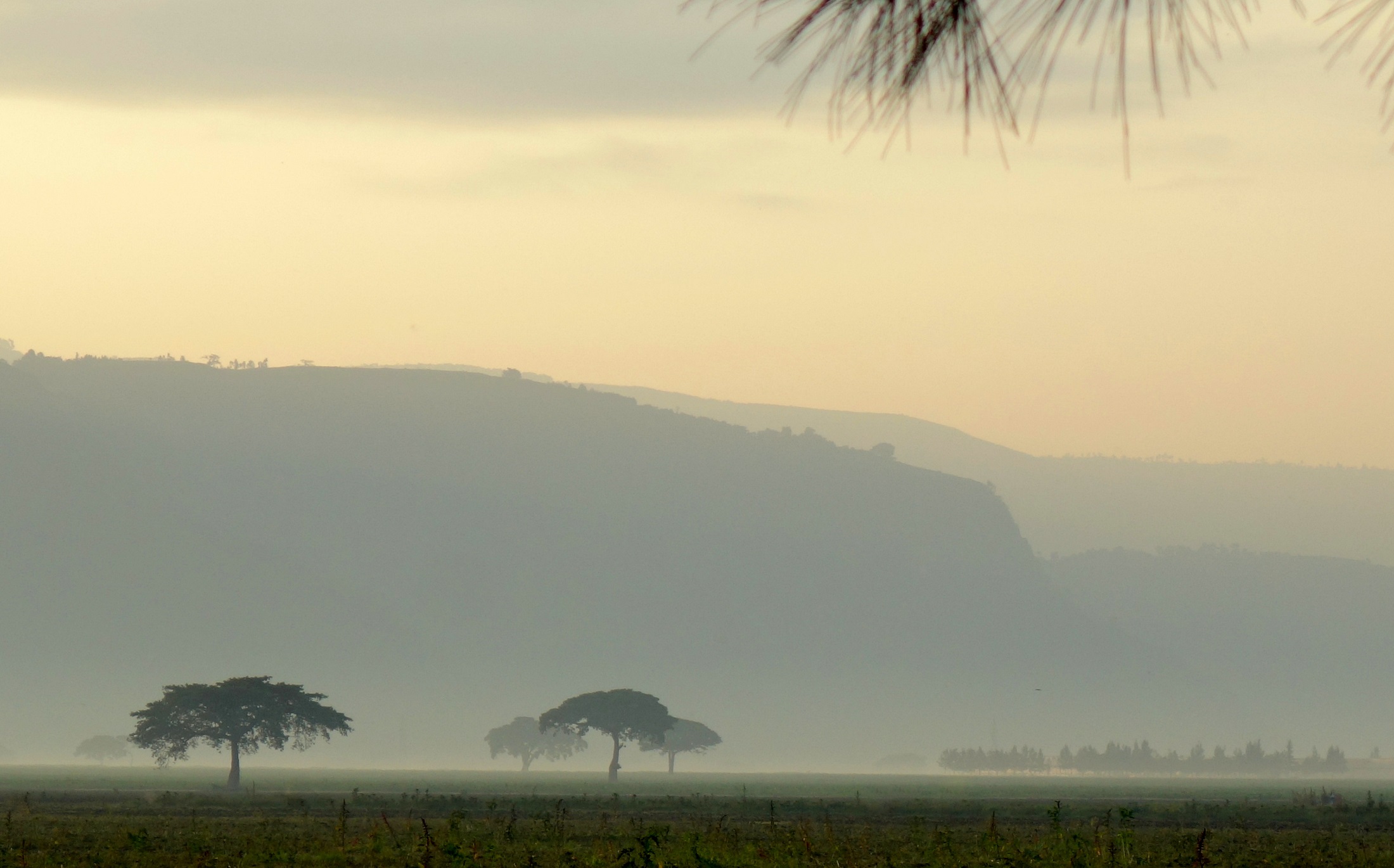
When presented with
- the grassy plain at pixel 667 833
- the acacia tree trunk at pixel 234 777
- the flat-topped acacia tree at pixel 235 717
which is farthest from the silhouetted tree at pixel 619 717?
the grassy plain at pixel 667 833

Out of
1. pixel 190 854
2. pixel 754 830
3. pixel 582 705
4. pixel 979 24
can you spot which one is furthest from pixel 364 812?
pixel 582 705

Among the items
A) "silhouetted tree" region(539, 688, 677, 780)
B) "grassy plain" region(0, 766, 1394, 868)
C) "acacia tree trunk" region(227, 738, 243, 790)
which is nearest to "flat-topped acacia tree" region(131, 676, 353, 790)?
"acacia tree trunk" region(227, 738, 243, 790)

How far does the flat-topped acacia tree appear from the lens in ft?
442

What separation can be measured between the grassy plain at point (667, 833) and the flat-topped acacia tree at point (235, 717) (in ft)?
109

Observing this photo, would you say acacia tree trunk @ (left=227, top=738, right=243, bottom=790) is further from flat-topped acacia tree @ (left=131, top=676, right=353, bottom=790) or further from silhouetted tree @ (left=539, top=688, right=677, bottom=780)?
silhouetted tree @ (left=539, top=688, right=677, bottom=780)

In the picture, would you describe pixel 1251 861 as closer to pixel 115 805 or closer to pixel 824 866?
pixel 824 866

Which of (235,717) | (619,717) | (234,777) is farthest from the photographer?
(619,717)

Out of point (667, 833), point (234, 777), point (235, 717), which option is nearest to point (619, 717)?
point (235, 717)

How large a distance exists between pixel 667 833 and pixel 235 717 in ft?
325

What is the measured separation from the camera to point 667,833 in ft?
Answer: 144

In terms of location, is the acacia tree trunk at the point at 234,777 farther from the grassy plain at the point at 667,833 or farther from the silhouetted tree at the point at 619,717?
the silhouetted tree at the point at 619,717

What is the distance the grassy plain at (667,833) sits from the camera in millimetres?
37062

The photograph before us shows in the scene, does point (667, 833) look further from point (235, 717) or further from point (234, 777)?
point (235, 717)

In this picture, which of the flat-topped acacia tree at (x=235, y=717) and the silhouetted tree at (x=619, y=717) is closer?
the flat-topped acacia tree at (x=235, y=717)
